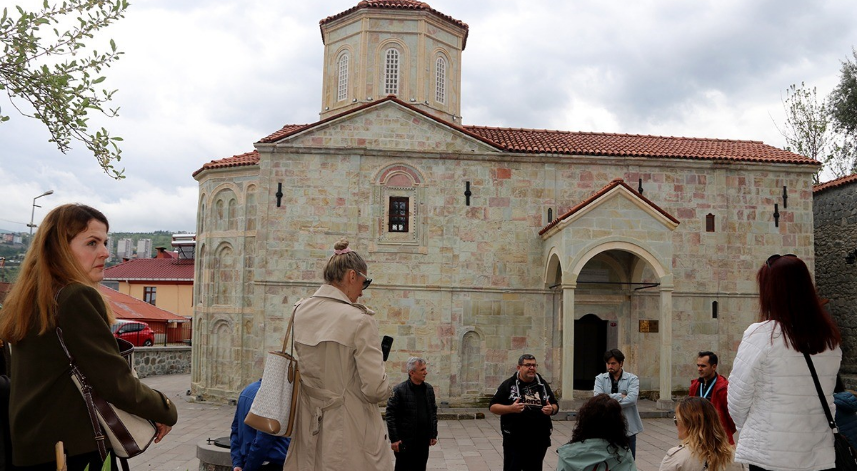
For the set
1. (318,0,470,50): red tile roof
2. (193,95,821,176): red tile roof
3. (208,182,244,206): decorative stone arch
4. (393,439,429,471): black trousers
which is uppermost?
(318,0,470,50): red tile roof

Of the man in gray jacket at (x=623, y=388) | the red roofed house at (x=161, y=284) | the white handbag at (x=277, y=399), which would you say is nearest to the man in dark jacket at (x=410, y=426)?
the man in gray jacket at (x=623, y=388)

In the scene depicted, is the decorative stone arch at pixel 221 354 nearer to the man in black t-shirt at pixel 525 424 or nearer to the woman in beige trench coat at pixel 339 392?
the man in black t-shirt at pixel 525 424

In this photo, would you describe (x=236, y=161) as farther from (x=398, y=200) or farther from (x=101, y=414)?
(x=101, y=414)

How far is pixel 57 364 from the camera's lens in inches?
115

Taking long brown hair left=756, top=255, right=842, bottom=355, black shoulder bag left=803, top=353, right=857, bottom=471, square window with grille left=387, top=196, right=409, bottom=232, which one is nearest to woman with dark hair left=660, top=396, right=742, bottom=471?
black shoulder bag left=803, top=353, right=857, bottom=471

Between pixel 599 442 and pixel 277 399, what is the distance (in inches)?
90.1

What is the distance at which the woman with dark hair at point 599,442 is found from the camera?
4559 millimetres

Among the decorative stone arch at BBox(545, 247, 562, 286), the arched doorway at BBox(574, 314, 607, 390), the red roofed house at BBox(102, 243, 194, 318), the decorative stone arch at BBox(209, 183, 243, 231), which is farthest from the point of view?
the red roofed house at BBox(102, 243, 194, 318)

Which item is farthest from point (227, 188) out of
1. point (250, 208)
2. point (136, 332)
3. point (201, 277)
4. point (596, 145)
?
point (136, 332)

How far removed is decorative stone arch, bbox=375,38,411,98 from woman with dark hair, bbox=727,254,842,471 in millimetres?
17646

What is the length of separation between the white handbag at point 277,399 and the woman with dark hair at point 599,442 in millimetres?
1964

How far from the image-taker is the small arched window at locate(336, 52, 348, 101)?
2082 cm

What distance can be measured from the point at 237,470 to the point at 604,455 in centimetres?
286

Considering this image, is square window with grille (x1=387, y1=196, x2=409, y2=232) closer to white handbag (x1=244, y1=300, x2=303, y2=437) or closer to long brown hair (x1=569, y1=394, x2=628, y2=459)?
long brown hair (x1=569, y1=394, x2=628, y2=459)
